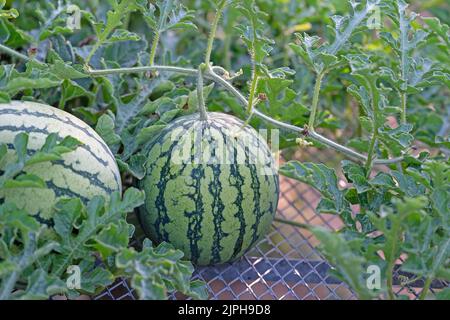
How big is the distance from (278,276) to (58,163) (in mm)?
611

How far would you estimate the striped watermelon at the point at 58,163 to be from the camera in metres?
1.34

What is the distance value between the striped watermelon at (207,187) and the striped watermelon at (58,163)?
117 millimetres

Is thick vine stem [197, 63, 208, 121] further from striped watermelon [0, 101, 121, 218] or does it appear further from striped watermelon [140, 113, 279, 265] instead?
striped watermelon [0, 101, 121, 218]

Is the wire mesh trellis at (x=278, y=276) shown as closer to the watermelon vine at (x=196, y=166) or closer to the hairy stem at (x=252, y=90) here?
the watermelon vine at (x=196, y=166)

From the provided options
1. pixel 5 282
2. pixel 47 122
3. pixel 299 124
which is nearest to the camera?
pixel 5 282

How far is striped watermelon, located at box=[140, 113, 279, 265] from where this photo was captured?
1.48m

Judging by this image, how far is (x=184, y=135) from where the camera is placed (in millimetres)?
1521

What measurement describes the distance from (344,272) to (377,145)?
1.81 feet

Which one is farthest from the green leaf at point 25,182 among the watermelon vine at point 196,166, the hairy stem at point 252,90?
the hairy stem at point 252,90

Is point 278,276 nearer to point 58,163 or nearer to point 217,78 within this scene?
point 217,78

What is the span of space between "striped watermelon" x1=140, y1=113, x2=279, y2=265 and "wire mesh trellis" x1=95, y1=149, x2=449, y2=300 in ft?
0.31

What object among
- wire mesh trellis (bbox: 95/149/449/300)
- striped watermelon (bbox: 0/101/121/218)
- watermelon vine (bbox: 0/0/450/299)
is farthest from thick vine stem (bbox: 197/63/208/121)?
wire mesh trellis (bbox: 95/149/449/300)
